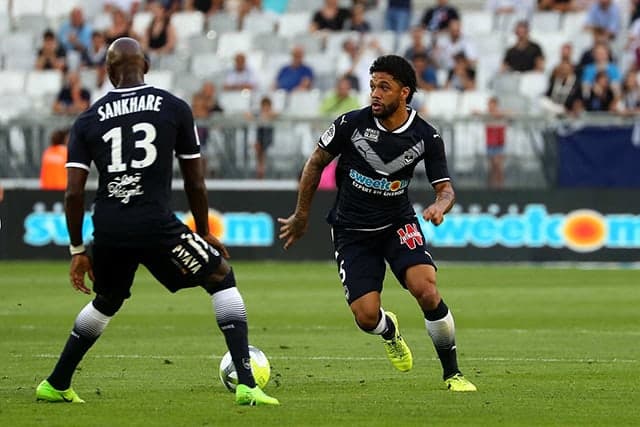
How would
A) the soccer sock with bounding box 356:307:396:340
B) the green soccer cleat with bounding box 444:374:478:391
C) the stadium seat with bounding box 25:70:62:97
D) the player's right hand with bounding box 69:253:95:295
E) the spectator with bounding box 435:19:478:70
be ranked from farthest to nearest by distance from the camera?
the stadium seat with bounding box 25:70:62:97
the spectator with bounding box 435:19:478:70
the soccer sock with bounding box 356:307:396:340
the green soccer cleat with bounding box 444:374:478:391
the player's right hand with bounding box 69:253:95:295

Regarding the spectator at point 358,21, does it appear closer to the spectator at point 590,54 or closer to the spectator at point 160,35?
the spectator at point 160,35

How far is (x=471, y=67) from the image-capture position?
27.6 m

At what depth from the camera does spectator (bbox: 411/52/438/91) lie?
2730 centimetres

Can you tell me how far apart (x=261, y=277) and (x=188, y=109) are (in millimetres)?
13585

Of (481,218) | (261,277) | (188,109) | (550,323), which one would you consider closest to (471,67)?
(481,218)

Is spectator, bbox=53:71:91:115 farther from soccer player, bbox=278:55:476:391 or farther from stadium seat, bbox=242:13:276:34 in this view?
soccer player, bbox=278:55:476:391

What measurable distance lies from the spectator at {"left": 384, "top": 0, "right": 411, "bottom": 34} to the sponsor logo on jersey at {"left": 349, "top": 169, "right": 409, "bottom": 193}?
19355 mm

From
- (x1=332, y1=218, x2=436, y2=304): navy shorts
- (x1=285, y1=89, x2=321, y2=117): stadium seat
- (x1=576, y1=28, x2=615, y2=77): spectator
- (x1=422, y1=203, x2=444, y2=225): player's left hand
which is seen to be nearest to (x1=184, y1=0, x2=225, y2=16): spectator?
(x1=285, y1=89, x2=321, y2=117): stadium seat

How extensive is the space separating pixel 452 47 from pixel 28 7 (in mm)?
10078

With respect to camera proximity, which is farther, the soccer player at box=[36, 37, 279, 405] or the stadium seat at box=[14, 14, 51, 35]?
the stadium seat at box=[14, 14, 51, 35]

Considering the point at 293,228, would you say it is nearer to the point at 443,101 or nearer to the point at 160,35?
the point at 443,101

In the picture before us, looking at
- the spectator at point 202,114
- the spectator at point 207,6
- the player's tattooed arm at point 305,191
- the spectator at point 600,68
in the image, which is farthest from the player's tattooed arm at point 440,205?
the spectator at point 207,6

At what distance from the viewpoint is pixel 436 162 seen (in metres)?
10.7

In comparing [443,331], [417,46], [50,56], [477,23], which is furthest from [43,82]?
[443,331]
